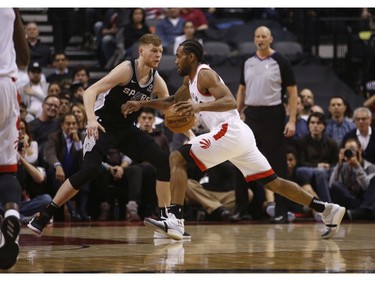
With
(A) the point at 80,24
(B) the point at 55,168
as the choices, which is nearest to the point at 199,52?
(B) the point at 55,168

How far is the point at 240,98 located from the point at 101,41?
5.29m

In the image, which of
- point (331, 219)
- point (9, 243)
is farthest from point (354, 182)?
point (9, 243)

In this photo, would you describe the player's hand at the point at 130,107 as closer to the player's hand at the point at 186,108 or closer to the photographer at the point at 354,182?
the player's hand at the point at 186,108

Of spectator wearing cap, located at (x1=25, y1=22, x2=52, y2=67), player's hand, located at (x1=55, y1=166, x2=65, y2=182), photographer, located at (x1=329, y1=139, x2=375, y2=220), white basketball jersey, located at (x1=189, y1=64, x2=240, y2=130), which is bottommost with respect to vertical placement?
photographer, located at (x1=329, y1=139, x2=375, y2=220)

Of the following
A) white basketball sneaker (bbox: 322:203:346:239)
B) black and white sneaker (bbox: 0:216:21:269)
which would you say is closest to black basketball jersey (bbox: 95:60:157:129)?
white basketball sneaker (bbox: 322:203:346:239)

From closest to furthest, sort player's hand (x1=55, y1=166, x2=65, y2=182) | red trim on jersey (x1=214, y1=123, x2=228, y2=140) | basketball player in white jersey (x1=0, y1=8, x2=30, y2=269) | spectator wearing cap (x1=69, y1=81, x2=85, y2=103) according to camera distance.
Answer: basketball player in white jersey (x1=0, y1=8, x2=30, y2=269), red trim on jersey (x1=214, y1=123, x2=228, y2=140), player's hand (x1=55, y1=166, x2=65, y2=182), spectator wearing cap (x1=69, y1=81, x2=85, y2=103)

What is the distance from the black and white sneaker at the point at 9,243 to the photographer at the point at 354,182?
6.87m

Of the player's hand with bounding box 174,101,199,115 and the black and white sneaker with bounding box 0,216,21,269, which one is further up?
the player's hand with bounding box 174,101,199,115

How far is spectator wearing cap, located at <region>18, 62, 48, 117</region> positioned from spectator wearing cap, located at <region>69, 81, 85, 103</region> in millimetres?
477

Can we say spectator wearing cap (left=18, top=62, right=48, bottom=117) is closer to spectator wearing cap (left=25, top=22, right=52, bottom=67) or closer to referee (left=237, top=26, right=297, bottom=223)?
spectator wearing cap (left=25, top=22, right=52, bottom=67)

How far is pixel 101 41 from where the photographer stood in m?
16.8

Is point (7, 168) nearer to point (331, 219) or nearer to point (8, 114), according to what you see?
point (8, 114)

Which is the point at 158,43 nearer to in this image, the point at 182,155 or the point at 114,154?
the point at 182,155

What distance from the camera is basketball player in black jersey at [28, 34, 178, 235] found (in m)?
9.00
